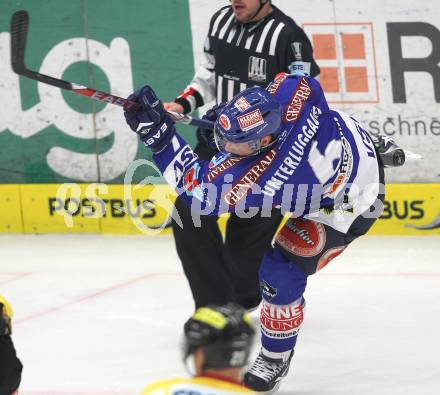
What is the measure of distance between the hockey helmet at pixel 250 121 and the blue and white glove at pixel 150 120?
20cm

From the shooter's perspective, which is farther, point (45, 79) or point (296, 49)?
point (296, 49)

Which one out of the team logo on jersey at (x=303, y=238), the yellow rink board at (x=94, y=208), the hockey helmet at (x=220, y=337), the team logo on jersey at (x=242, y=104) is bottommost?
the yellow rink board at (x=94, y=208)

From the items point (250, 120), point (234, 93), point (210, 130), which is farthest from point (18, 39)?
point (250, 120)

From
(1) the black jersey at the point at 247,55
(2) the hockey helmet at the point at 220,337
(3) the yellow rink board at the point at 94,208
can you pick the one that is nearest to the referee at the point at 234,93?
(1) the black jersey at the point at 247,55

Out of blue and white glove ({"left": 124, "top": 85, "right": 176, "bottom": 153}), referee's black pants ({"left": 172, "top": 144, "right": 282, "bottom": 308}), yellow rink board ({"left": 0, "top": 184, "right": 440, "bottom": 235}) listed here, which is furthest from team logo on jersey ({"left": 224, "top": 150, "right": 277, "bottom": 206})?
yellow rink board ({"left": 0, "top": 184, "right": 440, "bottom": 235})

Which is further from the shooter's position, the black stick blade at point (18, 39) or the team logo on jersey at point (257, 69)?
the team logo on jersey at point (257, 69)

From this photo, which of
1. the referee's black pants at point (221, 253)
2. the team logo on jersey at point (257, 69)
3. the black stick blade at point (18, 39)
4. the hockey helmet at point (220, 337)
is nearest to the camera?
the hockey helmet at point (220, 337)

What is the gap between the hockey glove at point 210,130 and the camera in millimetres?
4081

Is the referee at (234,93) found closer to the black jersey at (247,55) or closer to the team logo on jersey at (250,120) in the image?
the black jersey at (247,55)

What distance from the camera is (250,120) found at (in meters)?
3.25

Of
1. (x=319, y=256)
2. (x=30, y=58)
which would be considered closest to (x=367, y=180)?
(x=319, y=256)

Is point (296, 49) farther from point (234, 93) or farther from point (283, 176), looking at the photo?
point (283, 176)

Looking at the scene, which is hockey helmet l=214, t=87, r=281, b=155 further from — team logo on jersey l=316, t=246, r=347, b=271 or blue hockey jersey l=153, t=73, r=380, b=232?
Result: team logo on jersey l=316, t=246, r=347, b=271

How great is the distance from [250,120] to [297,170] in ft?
0.73
